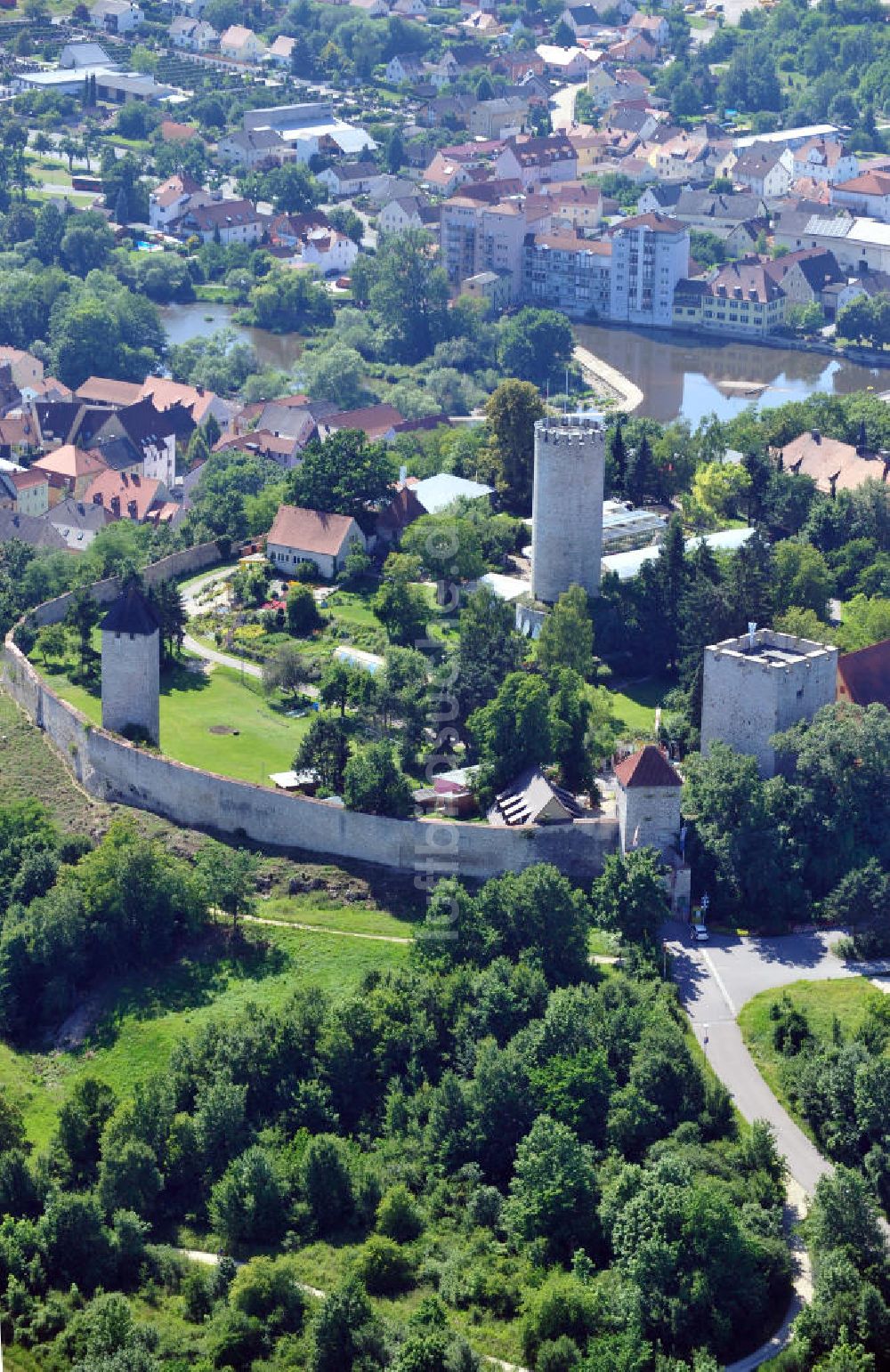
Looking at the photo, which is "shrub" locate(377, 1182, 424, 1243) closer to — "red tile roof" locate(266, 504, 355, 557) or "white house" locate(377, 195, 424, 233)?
"red tile roof" locate(266, 504, 355, 557)

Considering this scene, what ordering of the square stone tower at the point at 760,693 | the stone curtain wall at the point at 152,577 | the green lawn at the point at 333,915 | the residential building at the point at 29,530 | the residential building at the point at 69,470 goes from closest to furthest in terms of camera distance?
the green lawn at the point at 333,915 → the square stone tower at the point at 760,693 → the stone curtain wall at the point at 152,577 → the residential building at the point at 29,530 → the residential building at the point at 69,470

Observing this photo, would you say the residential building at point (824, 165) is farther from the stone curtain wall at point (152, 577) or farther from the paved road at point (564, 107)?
the stone curtain wall at point (152, 577)

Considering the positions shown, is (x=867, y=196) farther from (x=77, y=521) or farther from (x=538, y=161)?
(x=77, y=521)

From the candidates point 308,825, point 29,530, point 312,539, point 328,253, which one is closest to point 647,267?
point 328,253

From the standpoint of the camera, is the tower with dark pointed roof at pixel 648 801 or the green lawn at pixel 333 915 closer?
the tower with dark pointed roof at pixel 648 801

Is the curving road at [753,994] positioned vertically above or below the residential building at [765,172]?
above

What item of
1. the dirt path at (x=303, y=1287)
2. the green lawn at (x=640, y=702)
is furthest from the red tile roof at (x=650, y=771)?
the dirt path at (x=303, y=1287)

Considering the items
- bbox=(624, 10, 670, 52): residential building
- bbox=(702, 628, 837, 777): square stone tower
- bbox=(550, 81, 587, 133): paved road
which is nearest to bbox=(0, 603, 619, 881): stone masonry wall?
bbox=(702, 628, 837, 777): square stone tower
